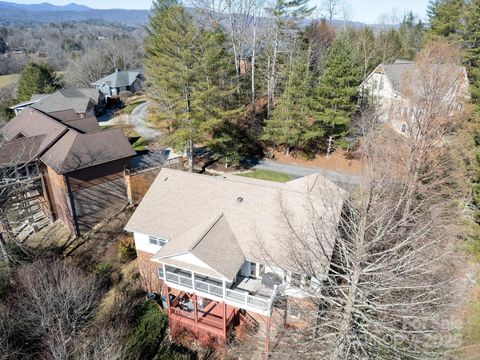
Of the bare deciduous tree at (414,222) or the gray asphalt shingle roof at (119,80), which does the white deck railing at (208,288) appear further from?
the gray asphalt shingle roof at (119,80)

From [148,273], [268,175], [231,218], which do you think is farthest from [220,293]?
[268,175]

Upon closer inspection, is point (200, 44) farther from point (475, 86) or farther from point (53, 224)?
point (475, 86)

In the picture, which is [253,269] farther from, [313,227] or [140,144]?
[140,144]

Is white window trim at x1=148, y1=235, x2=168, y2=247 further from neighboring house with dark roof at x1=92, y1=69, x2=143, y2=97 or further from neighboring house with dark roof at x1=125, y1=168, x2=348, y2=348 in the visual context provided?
neighboring house with dark roof at x1=92, y1=69, x2=143, y2=97

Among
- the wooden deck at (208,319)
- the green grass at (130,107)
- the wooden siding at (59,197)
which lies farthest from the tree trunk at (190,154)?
the green grass at (130,107)

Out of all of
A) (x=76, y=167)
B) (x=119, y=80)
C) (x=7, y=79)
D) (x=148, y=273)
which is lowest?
(x=148, y=273)

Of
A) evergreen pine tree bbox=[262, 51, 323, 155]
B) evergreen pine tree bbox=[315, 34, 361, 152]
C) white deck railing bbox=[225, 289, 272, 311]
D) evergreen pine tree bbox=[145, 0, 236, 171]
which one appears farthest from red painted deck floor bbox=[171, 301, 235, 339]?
evergreen pine tree bbox=[315, 34, 361, 152]
